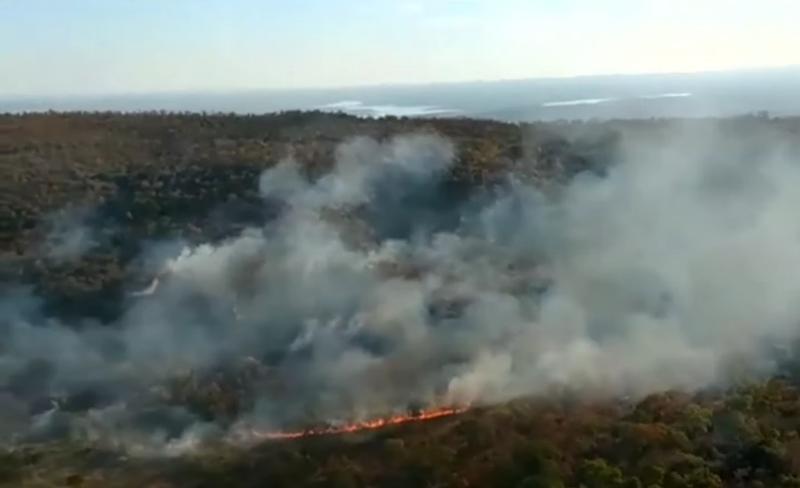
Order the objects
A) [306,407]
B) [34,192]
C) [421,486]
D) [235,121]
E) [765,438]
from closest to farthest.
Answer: [421,486] → [765,438] → [306,407] → [34,192] → [235,121]

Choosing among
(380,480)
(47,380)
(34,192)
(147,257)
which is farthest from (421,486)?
(34,192)

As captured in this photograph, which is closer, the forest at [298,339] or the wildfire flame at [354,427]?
the forest at [298,339]

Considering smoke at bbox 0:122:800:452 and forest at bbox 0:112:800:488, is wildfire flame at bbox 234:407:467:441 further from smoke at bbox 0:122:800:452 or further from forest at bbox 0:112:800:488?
smoke at bbox 0:122:800:452

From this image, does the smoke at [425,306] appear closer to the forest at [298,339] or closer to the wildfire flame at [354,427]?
the forest at [298,339]

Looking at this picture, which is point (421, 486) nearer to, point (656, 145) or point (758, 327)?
point (758, 327)

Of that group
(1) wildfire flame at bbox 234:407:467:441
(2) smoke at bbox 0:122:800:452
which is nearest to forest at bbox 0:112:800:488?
(2) smoke at bbox 0:122:800:452

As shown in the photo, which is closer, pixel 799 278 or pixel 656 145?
pixel 799 278

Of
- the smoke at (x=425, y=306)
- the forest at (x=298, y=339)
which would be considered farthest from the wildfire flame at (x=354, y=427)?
the smoke at (x=425, y=306)
